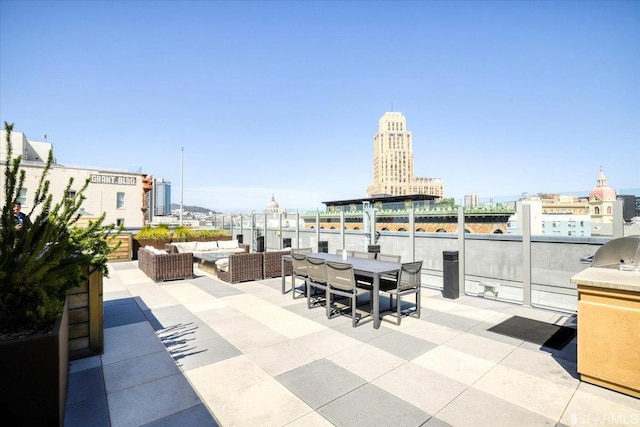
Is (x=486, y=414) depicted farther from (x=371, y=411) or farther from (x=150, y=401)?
(x=150, y=401)

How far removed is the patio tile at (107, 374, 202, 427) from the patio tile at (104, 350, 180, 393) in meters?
0.12

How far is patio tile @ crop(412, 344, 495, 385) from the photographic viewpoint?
3.24 metres

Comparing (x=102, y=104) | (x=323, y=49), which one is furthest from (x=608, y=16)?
(x=102, y=104)

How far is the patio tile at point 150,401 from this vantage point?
2.52 m

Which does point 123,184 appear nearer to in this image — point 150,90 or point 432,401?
point 150,90

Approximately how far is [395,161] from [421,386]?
136m

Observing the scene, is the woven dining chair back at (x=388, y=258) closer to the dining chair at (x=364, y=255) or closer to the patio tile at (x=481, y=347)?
the dining chair at (x=364, y=255)

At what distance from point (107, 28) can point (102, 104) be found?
7.49m

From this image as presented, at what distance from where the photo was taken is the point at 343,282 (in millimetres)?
4980

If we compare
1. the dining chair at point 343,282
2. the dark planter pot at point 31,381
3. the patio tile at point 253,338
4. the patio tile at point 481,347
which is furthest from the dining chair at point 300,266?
the dark planter pot at point 31,381

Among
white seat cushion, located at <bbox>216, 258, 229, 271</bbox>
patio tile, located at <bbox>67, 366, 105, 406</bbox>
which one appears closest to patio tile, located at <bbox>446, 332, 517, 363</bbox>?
patio tile, located at <bbox>67, 366, 105, 406</bbox>

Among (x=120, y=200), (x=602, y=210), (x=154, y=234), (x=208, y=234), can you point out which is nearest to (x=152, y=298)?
(x=154, y=234)

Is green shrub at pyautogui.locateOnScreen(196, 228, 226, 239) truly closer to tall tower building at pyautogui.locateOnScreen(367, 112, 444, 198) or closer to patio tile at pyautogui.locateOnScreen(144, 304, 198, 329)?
patio tile at pyautogui.locateOnScreen(144, 304, 198, 329)

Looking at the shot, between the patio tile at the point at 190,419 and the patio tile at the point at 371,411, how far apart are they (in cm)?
95
